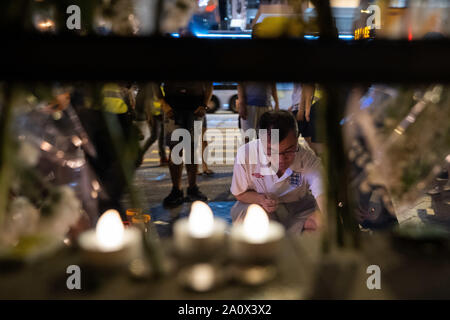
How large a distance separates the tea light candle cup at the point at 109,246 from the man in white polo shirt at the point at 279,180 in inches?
58.0

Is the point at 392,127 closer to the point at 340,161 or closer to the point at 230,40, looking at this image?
the point at 340,161

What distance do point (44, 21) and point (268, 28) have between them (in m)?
0.27

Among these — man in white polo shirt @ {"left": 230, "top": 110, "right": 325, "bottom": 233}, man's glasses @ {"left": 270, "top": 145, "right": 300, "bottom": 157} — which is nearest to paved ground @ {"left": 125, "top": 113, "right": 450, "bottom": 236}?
man in white polo shirt @ {"left": 230, "top": 110, "right": 325, "bottom": 233}

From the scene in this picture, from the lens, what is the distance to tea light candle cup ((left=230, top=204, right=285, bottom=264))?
17.4 inches

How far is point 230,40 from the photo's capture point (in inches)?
11.8

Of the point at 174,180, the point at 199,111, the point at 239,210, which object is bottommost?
the point at 174,180

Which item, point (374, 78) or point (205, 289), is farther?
point (205, 289)

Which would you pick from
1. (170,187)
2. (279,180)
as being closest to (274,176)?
(279,180)

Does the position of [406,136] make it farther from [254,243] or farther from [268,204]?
[268,204]

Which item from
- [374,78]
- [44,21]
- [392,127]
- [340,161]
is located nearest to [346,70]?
[374,78]

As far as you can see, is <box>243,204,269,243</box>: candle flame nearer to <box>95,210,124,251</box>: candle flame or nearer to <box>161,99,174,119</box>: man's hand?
<box>95,210,124,251</box>: candle flame

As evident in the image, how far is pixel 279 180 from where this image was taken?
199 centimetres

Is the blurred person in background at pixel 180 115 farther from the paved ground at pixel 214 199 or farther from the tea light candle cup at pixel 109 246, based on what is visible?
the tea light candle cup at pixel 109 246

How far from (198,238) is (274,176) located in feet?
5.14
